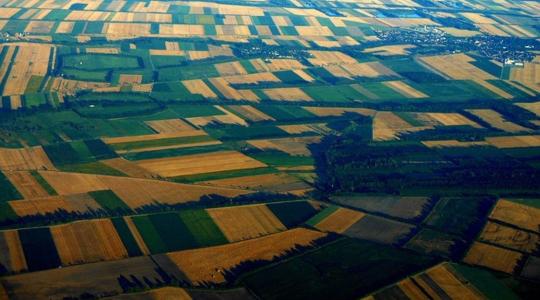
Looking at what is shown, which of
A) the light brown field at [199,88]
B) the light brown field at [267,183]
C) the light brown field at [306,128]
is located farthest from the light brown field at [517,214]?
the light brown field at [199,88]

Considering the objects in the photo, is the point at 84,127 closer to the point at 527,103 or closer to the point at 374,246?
the point at 374,246

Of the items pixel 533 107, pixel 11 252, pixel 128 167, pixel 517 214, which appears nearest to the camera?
pixel 11 252

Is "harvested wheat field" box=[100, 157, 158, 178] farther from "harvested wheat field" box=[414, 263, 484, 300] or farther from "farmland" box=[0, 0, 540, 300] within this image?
"harvested wheat field" box=[414, 263, 484, 300]

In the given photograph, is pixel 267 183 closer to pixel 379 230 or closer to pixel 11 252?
pixel 379 230

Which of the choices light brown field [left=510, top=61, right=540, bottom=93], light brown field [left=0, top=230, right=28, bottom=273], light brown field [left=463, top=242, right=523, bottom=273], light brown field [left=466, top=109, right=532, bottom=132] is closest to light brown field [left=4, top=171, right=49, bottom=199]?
light brown field [left=0, top=230, right=28, bottom=273]

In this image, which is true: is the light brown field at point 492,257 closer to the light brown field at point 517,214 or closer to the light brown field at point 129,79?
the light brown field at point 517,214

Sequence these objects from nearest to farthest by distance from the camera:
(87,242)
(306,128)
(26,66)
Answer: (87,242), (306,128), (26,66)

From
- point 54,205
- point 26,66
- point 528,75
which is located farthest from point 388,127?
point 26,66
